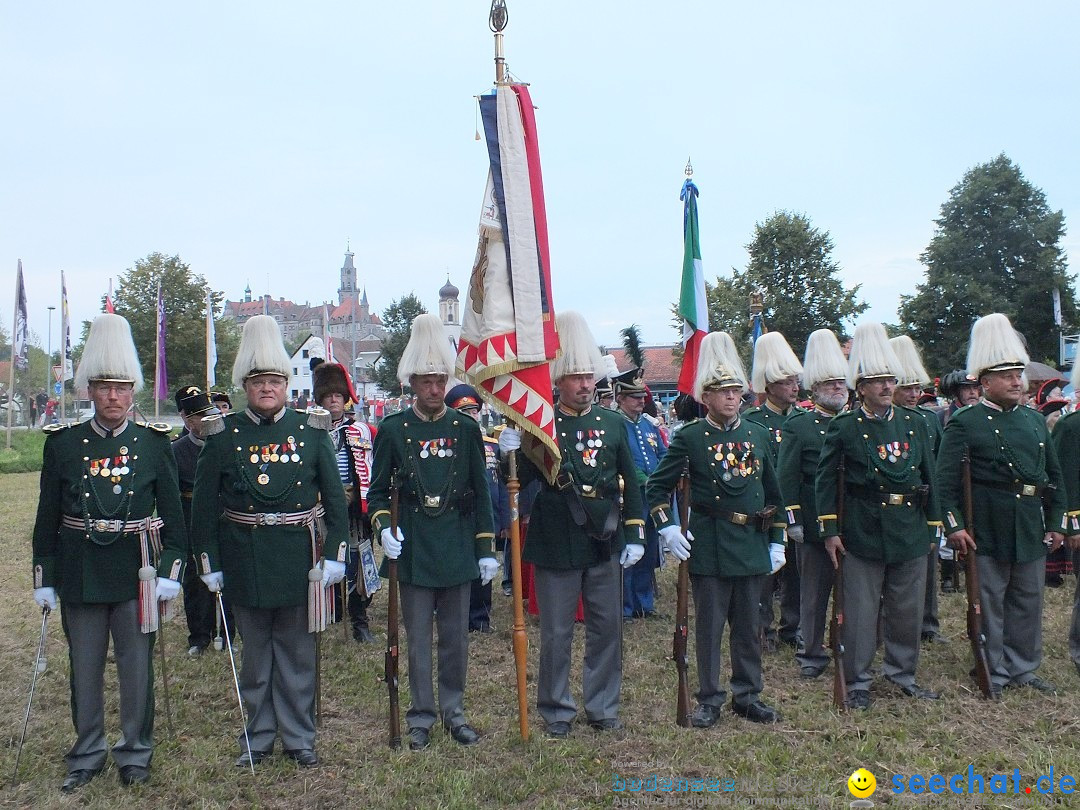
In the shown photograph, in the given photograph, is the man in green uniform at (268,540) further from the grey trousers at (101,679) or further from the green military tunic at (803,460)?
the green military tunic at (803,460)

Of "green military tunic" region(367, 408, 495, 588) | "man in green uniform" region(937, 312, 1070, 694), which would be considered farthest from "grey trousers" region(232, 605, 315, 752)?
"man in green uniform" region(937, 312, 1070, 694)

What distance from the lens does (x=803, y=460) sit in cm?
702

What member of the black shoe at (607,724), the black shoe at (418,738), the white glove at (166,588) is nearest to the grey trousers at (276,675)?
the white glove at (166,588)

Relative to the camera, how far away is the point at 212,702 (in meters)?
6.27

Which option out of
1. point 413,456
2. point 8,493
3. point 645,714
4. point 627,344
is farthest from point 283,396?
point 8,493

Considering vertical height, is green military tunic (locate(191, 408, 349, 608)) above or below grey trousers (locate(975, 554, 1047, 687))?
above

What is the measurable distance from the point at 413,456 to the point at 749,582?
2.25 m

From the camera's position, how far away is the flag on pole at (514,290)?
544 centimetres

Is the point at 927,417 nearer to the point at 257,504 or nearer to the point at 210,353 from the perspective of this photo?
the point at 257,504

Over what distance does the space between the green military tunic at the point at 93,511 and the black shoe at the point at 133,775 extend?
0.94m

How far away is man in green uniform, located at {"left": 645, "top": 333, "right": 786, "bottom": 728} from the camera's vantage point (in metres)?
5.52

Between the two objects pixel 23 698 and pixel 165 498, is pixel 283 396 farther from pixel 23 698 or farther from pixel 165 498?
pixel 23 698

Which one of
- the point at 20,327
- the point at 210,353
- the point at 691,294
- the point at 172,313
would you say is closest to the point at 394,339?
the point at 172,313

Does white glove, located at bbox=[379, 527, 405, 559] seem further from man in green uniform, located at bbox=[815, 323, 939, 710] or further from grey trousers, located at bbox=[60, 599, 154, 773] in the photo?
man in green uniform, located at bbox=[815, 323, 939, 710]
